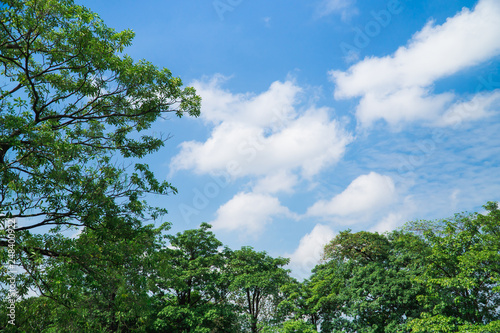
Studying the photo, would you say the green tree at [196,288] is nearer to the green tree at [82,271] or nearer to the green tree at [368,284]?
the green tree at [368,284]

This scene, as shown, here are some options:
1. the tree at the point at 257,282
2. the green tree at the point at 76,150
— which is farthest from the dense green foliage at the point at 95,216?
the tree at the point at 257,282

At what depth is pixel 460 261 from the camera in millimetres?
16750

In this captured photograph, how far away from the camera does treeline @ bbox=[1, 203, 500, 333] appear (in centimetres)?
959

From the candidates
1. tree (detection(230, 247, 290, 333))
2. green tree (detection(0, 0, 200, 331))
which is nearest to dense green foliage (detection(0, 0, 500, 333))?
green tree (detection(0, 0, 200, 331))

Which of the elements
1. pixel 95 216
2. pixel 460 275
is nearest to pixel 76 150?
pixel 95 216

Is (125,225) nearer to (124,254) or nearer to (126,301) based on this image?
(124,254)

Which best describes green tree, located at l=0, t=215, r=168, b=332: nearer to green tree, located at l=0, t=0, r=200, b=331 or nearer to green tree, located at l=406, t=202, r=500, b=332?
green tree, located at l=0, t=0, r=200, b=331

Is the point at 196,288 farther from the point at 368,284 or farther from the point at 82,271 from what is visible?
the point at 82,271

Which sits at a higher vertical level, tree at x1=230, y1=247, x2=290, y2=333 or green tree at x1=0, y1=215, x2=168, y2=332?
tree at x1=230, y1=247, x2=290, y2=333

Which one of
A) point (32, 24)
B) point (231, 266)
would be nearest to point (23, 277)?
point (32, 24)

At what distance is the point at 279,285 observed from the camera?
2383 cm

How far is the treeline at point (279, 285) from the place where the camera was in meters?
9.59

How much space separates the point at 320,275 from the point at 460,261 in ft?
31.5

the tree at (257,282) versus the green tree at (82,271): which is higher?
the tree at (257,282)
